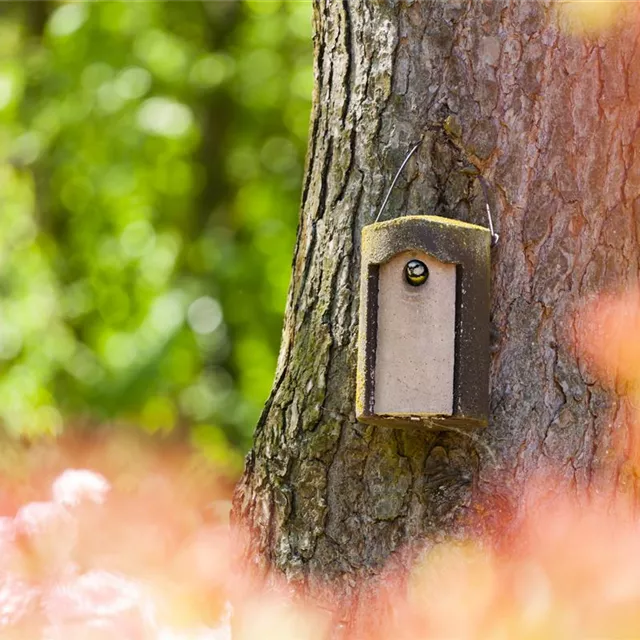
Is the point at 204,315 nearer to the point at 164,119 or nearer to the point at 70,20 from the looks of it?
the point at 164,119

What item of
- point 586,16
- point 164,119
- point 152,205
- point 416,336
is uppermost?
point 164,119

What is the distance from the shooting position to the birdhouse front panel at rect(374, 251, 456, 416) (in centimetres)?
182

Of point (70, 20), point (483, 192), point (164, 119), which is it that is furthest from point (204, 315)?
point (483, 192)

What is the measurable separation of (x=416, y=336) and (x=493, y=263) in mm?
227

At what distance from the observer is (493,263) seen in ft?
6.34

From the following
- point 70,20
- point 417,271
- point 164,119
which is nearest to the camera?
point 417,271

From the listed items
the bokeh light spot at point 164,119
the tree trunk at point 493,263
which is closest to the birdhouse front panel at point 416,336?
the tree trunk at point 493,263

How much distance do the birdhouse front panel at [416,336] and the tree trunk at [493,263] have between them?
131mm

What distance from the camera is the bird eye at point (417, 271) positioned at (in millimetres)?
1836

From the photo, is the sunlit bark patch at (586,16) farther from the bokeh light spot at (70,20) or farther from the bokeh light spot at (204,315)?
the bokeh light spot at (70,20)

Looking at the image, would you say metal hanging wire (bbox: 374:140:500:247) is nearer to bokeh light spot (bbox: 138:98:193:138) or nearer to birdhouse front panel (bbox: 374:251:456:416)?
birdhouse front panel (bbox: 374:251:456:416)

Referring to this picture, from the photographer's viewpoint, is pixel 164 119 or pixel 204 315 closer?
pixel 164 119

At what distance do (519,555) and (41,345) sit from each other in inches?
231

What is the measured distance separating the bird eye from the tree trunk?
171mm
